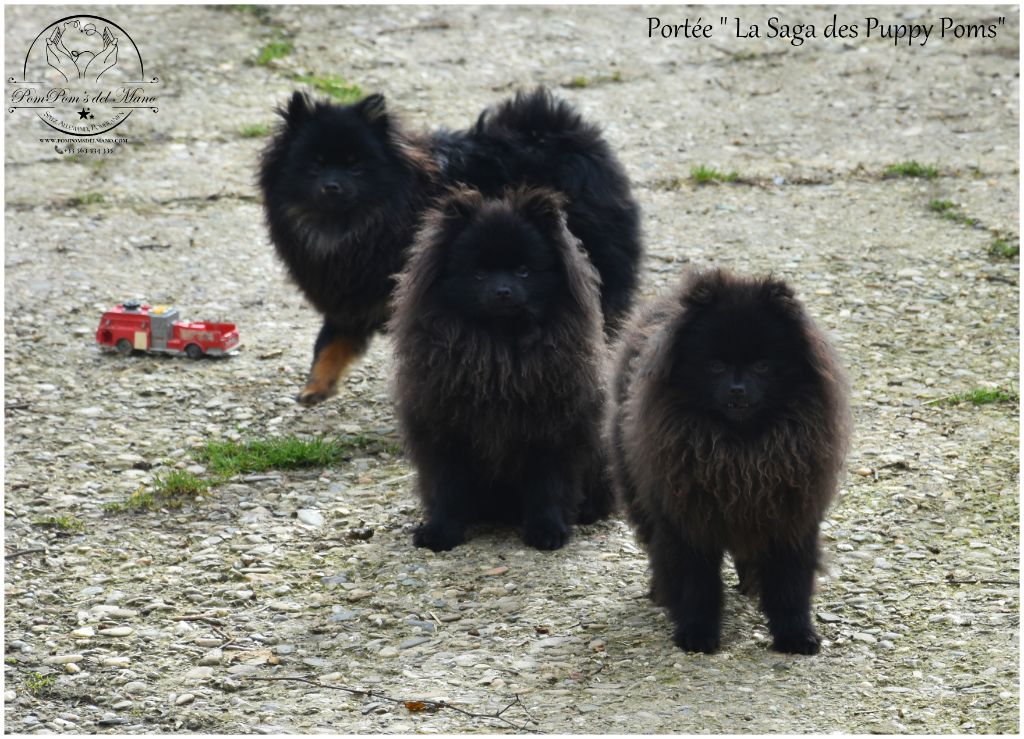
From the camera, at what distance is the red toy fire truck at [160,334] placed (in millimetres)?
8766

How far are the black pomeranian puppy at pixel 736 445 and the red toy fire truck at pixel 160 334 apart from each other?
4.21 m

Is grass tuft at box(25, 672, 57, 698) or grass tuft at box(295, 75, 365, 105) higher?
grass tuft at box(295, 75, 365, 105)

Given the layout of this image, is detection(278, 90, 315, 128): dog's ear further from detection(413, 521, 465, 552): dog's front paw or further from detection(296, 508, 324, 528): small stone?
detection(413, 521, 465, 552): dog's front paw

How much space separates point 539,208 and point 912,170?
20.2 ft

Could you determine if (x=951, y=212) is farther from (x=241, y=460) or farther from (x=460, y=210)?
(x=241, y=460)

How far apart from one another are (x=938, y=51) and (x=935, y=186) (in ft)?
10.1

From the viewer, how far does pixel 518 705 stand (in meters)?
4.98

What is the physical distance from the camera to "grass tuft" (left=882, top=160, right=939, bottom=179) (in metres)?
11.4

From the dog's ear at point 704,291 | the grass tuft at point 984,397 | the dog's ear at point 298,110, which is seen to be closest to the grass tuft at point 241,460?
the dog's ear at point 298,110

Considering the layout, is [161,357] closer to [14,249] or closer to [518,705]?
[14,249]

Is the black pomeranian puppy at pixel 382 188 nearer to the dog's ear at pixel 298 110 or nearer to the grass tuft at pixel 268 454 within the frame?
the dog's ear at pixel 298 110

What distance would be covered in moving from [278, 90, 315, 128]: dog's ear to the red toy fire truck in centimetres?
160

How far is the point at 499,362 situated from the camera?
6215 millimetres

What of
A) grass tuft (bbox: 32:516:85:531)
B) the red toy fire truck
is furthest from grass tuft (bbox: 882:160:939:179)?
grass tuft (bbox: 32:516:85:531)
